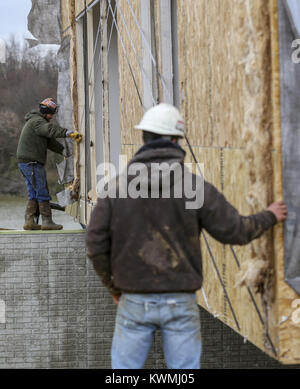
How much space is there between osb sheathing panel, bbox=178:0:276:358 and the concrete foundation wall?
355 centimetres

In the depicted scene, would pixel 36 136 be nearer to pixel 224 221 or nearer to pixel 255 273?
pixel 255 273

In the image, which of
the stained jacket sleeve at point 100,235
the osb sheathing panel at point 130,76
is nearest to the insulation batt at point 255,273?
the stained jacket sleeve at point 100,235

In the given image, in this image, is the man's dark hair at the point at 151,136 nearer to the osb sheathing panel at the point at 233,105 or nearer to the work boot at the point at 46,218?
the osb sheathing panel at the point at 233,105

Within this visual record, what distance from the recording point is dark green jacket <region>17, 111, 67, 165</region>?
10.0 m

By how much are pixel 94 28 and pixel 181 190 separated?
7199 millimetres

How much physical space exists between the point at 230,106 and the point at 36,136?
18.2 ft

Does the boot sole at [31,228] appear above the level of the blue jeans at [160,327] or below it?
above

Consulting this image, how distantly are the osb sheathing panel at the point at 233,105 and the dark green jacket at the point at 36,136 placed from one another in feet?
13.4

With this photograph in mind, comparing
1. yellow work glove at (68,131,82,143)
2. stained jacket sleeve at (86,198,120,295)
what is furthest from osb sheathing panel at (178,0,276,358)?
yellow work glove at (68,131,82,143)

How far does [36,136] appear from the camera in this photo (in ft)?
33.3

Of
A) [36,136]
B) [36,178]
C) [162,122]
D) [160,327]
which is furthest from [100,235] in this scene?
[36,136]

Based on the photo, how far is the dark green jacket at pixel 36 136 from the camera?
1005 cm

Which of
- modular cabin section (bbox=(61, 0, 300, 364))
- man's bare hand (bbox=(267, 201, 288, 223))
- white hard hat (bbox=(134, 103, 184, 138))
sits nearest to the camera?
white hard hat (bbox=(134, 103, 184, 138))

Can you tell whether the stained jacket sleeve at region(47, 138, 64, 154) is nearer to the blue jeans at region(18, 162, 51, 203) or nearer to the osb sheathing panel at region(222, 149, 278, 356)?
the blue jeans at region(18, 162, 51, 203)
